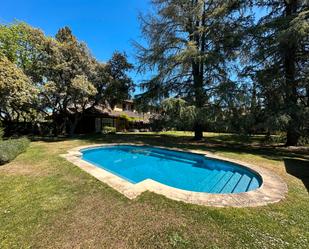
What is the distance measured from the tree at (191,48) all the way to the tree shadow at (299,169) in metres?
7.13

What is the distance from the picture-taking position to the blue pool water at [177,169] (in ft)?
22.9

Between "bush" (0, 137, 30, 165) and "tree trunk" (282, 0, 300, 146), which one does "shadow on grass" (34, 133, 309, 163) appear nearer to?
"tree trunk" (282, 0, 300, 146)

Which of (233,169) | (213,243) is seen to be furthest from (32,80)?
(213,243)

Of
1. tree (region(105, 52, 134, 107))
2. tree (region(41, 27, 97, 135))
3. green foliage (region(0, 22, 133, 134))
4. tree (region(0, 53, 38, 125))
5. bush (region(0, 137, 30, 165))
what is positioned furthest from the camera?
tree (region(105, 52, 134, 107))

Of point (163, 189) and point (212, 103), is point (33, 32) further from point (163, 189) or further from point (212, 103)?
point (163, 189)

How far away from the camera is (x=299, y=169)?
25.3 ft

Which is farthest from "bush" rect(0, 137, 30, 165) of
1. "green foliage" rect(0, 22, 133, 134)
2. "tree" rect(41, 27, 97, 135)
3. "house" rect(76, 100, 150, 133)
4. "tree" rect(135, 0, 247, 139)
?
"house" rect(76, 100, 150, 133)

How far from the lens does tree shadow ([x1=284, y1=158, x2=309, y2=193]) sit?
6483 millimetres

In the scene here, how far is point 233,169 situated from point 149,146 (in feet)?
21.7

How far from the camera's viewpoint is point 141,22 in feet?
61.0

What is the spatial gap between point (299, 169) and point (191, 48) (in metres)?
11.1

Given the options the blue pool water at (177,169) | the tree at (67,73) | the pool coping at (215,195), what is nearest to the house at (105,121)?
the tree at (67,73)

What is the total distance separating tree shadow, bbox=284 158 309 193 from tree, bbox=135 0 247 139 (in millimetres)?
7132

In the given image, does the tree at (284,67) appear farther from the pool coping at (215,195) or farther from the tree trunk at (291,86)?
the pool coping at (215,195)
